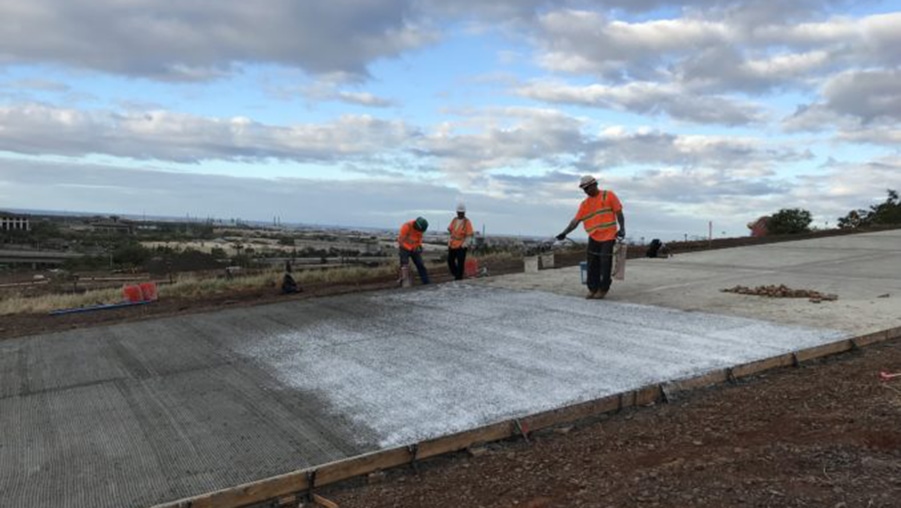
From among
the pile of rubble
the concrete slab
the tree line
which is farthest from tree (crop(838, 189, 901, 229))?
the pile of rubble

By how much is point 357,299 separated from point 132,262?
35705 mm

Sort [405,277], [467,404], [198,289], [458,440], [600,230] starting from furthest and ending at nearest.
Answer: [198,289] → [405,277] → [600,230] → [467,404] → [458,440]

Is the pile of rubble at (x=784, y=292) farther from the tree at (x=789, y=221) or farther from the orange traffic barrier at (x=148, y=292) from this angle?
the tree at (x=789, y=221)

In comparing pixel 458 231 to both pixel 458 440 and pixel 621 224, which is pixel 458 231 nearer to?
pixel 621 224

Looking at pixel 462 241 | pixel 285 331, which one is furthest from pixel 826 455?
pixel 462 241

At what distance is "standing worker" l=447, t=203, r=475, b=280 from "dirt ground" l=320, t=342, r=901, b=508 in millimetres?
7271

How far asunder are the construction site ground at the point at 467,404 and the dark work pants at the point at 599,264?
1.23 feet

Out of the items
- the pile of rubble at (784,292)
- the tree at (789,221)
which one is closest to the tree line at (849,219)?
the tree at (789,221)

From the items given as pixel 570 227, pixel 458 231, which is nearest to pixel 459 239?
pixel 458 231

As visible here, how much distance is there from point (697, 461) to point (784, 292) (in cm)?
566

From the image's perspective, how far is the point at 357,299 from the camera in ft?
32.1

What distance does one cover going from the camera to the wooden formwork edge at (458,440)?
362 centimetres

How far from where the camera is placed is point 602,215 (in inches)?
356

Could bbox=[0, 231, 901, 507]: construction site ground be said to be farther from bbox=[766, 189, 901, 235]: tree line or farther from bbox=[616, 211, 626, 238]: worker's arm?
bbox=[766, 189, 901, 235]: tree line
